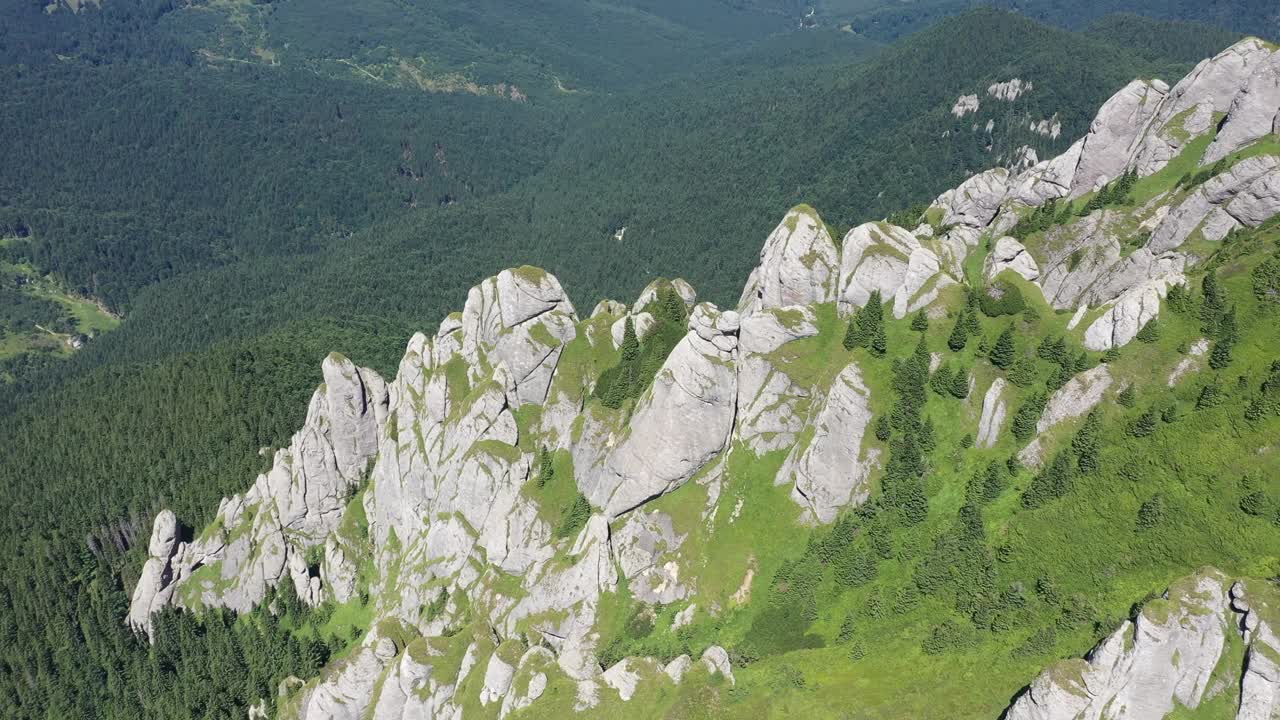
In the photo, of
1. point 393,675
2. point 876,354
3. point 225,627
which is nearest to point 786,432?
point 876,354

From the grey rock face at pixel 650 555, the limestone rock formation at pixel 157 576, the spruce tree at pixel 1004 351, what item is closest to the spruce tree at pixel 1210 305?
the spruce tree at pixel 1004 351

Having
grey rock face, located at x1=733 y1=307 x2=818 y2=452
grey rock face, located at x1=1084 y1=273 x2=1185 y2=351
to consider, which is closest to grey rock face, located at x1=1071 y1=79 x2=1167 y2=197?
grey rock face, located at x1=1084 y1=273 x2=1185 y2=351

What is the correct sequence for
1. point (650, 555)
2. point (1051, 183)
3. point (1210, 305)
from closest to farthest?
1. point (1210, 305)
2. point (650, 555)
3. point (1051, 183)

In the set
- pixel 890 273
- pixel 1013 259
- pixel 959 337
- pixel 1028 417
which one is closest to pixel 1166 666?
pixel 1028 417

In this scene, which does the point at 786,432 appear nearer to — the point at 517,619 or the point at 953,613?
the point at 953,613

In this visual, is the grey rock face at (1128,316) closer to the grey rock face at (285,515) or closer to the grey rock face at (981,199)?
the grey rock face at (981,199)

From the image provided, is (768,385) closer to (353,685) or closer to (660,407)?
(660,407)
